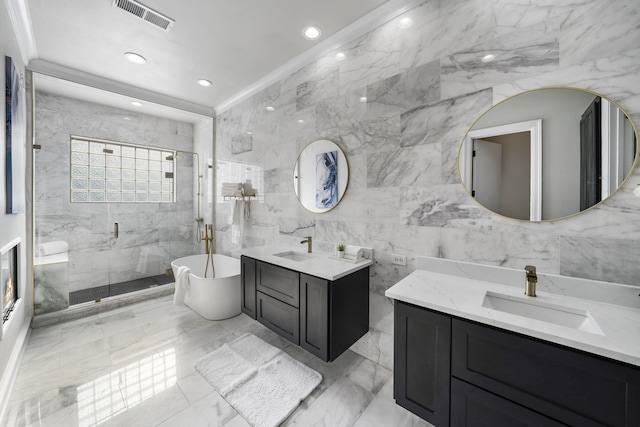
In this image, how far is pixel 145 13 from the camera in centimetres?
200

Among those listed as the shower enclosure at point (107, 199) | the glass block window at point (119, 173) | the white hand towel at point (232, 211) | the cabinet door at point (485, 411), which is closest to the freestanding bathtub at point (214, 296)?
the white hand towel at point (232, 211)

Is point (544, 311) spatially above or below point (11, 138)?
below

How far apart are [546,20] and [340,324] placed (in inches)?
89.8

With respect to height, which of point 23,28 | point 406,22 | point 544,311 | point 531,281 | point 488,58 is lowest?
point 544,311

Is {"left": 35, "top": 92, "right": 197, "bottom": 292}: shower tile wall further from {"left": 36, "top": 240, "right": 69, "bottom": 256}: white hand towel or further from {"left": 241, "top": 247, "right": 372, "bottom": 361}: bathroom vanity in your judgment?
{"left": 241, "top": 247, "right": 372, "bottom": 361}: bathroom vanity

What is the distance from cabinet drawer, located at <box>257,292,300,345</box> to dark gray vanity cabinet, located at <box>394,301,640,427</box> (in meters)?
0.91

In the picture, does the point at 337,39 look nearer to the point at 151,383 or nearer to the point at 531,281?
the point at 531,281

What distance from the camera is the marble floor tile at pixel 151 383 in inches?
61.7

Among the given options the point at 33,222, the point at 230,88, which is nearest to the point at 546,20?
the point at 230,88

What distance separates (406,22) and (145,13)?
6.91 feet

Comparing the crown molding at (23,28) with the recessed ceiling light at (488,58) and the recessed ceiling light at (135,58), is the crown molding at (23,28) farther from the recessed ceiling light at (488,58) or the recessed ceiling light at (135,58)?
the recessed ceiling light at (488,58)

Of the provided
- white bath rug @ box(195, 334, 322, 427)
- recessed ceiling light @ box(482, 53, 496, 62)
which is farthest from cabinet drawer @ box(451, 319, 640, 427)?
recessed ceiling light @ box(482, 53, 496, 62)

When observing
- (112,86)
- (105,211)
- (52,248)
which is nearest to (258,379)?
(52,248)

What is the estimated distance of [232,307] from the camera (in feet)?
9.55
